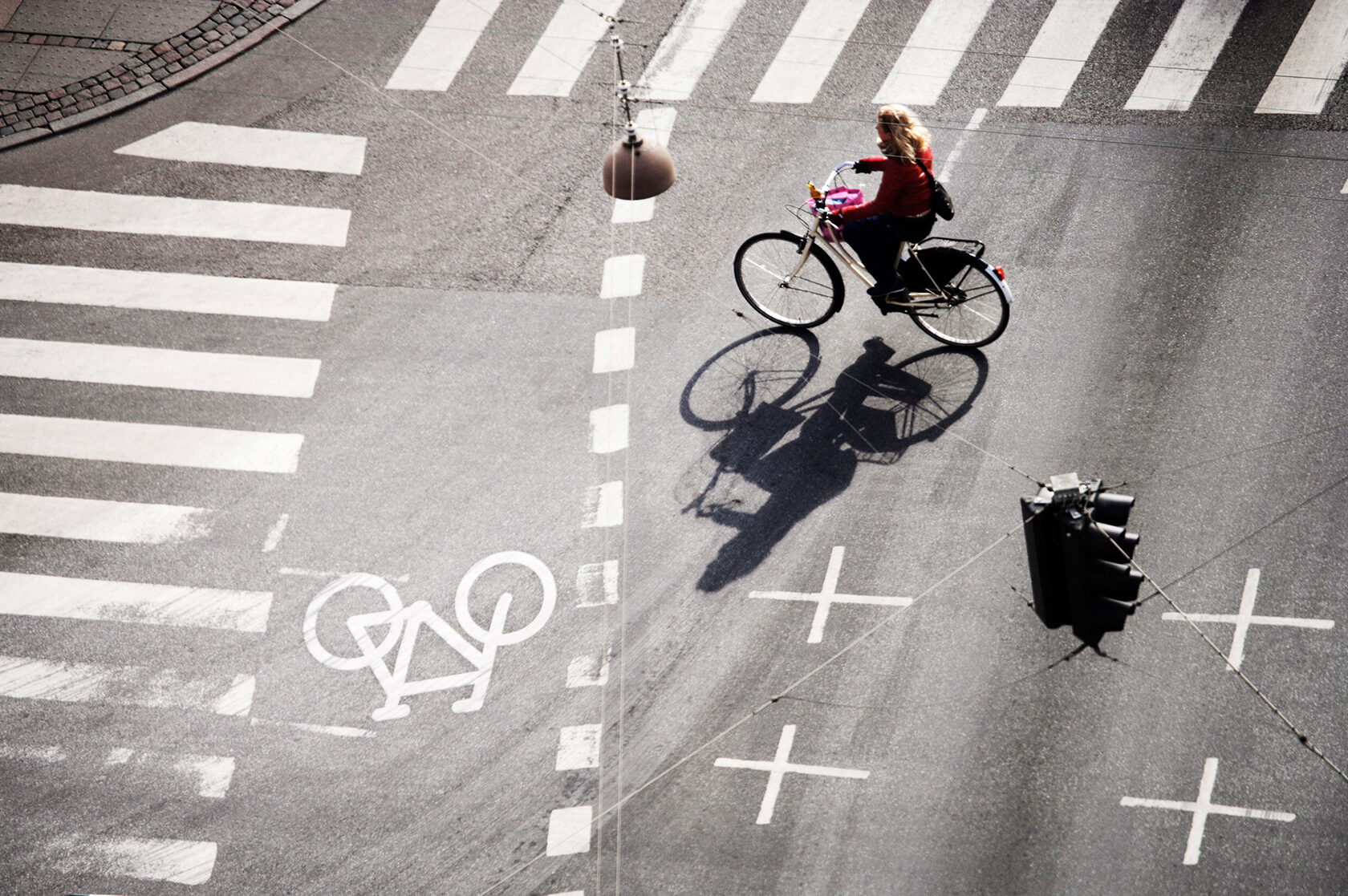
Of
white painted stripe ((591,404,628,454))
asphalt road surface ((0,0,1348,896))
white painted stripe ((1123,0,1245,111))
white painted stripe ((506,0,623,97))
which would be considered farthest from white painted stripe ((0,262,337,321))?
white painted stripe ((1123,0,1245,111))

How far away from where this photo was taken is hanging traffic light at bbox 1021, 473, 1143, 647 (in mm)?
6262

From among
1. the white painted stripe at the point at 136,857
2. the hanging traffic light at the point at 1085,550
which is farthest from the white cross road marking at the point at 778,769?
the white painted stripe at the point at 136,857

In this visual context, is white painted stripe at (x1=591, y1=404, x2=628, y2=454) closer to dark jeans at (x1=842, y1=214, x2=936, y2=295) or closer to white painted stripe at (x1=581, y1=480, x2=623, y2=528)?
white painted stripe at (x1=581, y1=480, x2=623, y2=528)

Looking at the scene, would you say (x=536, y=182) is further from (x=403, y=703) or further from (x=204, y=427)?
(x=403, y=703)

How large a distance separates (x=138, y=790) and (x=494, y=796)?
281 cm

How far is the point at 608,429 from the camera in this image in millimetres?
9695

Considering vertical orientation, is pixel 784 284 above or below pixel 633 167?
below

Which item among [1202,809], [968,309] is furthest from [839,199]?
[1202,809]

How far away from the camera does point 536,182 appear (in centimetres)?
1144

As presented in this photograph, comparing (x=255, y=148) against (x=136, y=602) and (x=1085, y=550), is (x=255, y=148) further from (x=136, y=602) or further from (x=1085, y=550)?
(x=1085, y=550)

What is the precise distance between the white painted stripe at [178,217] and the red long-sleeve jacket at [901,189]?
5670 millimetres

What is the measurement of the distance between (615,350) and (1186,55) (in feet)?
23.7

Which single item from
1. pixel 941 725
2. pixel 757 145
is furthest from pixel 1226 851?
pixel 757 145

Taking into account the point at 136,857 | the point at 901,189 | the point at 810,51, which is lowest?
the point at 136,857
